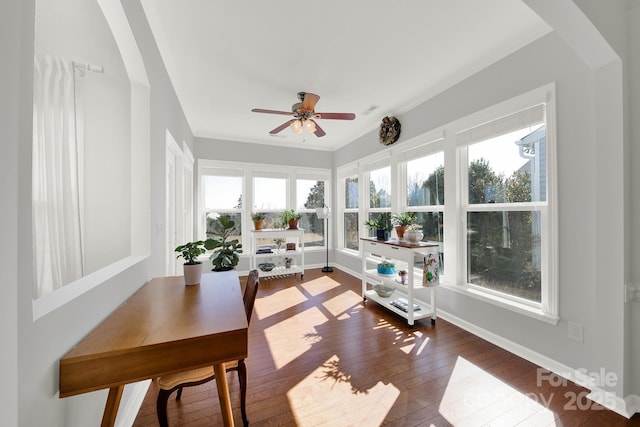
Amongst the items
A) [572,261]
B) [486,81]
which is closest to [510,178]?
[572,261]

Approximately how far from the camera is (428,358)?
2.12 m

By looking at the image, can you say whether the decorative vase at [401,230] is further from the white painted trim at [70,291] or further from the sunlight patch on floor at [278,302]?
the white painted trim at [70,291]

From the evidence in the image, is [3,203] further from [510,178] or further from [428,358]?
[510,178]

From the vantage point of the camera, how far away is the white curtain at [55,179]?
3.79ft

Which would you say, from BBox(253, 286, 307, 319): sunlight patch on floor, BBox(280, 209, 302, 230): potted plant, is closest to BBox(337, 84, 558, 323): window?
BBox(253, 286, 307, 319): sunlight patch on floor

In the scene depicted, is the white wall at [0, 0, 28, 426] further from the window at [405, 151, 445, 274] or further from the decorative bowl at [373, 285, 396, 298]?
the window at [405, 151, 445, 274]

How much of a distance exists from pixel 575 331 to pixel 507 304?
17.6 inches

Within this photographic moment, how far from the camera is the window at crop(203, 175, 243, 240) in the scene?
185 inches

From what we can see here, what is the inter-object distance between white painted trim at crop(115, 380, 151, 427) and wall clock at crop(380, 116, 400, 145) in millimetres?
3715

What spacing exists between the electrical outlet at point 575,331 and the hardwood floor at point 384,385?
33 cm

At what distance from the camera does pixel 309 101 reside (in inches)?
104

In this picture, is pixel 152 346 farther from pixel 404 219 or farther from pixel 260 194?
pixel 260 194

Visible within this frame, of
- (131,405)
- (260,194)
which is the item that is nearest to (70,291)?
(131,405)

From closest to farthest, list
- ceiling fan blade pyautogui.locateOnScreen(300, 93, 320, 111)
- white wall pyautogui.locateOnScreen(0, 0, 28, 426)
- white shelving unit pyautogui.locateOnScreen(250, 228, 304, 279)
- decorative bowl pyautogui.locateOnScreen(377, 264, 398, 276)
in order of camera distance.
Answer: white wall pyautogui.locateOnScreen(0, 0, 28, 426)
ceiling fan blade pyautogui.locateOnScreen(300, 93, 320, 111)
decorative bowl pyautogui.locateOnScreen(377, 264, 398, 276)
white shelving unit pyautogui.locateOnScreen(250, 228, 304, 279)
